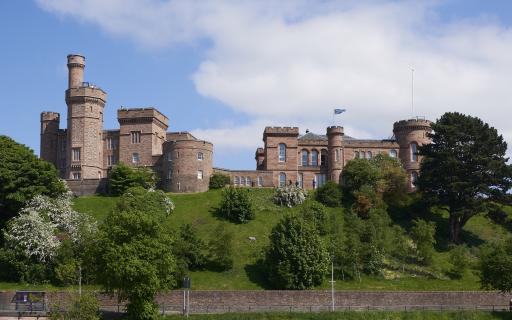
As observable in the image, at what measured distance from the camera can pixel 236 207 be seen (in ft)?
277

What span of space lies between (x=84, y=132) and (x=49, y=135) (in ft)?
24.3

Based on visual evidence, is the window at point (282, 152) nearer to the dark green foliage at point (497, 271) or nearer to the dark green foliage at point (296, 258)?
the dark green foliage at point (296, 258)

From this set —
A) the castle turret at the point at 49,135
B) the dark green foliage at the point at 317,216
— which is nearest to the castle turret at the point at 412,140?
the dark green foliage at the point at 317,216

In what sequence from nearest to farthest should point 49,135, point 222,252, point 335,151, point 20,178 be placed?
point 222,252, point 20,178, point 335,151, point 49,135

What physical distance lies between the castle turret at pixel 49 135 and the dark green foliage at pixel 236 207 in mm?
28465

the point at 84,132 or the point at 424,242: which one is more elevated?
the point at 84,132

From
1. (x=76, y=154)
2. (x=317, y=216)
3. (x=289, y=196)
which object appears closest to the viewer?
(x=317, y=216)

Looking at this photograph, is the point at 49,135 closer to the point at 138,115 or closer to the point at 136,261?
the point at 138,115

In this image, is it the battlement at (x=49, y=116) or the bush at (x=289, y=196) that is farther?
the battlement at (x=49, y=116)

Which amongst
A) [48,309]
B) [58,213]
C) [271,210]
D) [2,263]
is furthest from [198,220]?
[48,309]

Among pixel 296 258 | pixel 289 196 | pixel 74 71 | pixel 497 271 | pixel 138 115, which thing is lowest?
pixel 497 271

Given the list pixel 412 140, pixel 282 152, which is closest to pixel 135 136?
pixel 282 152

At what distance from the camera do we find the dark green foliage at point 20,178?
7519cm

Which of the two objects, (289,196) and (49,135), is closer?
(289,196)
